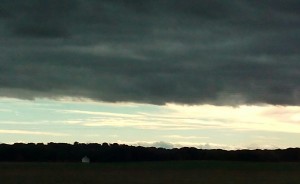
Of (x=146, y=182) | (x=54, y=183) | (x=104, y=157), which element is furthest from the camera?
(x=104, y=157)

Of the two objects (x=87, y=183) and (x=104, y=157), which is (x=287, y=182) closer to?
(x=87, y=183)

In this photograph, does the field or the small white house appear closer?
the field

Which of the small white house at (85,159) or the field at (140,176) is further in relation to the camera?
the small white house at (85,159)

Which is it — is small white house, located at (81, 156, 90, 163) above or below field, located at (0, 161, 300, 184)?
above

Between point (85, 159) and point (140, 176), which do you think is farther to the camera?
point (85, 159)

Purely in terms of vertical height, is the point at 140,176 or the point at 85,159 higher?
the point at 85,159

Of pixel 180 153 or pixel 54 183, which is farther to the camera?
pixel 180 153

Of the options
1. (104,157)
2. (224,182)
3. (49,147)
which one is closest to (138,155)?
(104,157)

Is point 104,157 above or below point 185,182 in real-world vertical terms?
above

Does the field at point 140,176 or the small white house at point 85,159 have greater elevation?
the small white house at point 85,159

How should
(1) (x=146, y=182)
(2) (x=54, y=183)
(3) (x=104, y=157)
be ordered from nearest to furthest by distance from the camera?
(2) (x=54, y=183) < (1) (x=146, y=182) < (3) (x=104, y=157)

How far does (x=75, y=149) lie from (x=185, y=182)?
82.8m

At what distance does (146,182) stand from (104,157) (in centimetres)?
7393

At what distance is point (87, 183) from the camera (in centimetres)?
6131
